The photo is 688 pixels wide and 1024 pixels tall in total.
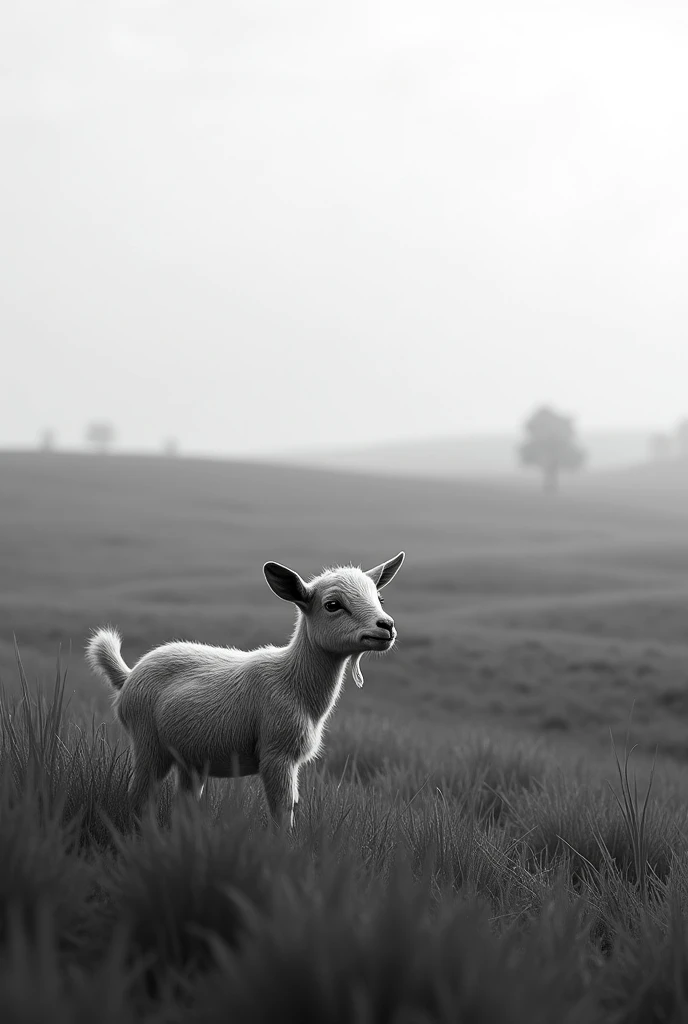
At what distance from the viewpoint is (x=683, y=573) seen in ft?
103

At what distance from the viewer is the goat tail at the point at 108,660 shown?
4.38 m

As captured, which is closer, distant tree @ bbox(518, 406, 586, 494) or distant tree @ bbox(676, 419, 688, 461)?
distant tree @ bbox(518, 406, 586, 494)

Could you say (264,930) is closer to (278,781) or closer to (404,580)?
(278,781)

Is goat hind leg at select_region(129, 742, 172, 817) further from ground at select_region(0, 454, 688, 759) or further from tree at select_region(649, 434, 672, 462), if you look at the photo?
tree at select_region(649, 434, 672, 462)

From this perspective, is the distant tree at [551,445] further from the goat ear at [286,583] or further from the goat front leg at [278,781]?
the goat front leg at [278,781]

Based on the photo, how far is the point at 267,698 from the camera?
3896mm

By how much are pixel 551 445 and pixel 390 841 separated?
80.5m

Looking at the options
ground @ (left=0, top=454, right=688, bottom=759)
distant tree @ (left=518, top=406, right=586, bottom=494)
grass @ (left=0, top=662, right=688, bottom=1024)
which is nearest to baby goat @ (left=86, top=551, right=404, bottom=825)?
grass @ (left=0, top=662, right=688, bottom=1024)

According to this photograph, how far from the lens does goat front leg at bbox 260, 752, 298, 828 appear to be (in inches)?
147

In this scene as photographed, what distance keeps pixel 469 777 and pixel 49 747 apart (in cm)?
356

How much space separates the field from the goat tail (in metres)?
0.19

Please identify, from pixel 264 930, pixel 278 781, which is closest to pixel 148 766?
pixel 278 781

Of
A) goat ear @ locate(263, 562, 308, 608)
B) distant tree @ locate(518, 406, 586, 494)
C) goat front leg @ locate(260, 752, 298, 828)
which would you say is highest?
distant tree @ locate(518, 406, 586, 494)

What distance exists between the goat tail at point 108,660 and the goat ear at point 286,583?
1097 mm
